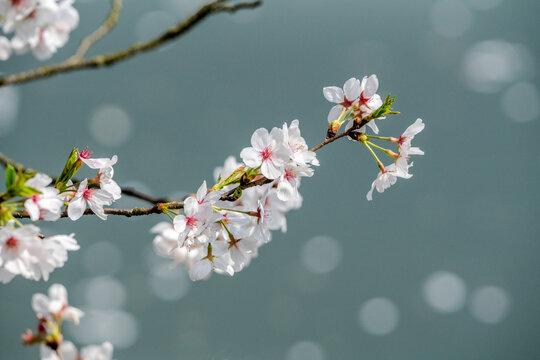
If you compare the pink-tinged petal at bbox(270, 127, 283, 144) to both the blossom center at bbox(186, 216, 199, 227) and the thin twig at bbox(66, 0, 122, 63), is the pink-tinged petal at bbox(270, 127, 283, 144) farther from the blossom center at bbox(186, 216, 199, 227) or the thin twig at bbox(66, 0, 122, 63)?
the thin twig at bbox(66, 0, 122, 63)

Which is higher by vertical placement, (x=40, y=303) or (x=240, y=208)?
(x=240, y=208)

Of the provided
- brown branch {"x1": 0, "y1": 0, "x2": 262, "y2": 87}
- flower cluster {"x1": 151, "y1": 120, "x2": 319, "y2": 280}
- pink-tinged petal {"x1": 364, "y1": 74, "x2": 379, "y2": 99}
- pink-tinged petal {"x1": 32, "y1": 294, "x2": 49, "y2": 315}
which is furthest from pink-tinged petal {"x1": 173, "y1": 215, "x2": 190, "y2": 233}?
brown branch {"x1": 0, "y1": 0, "x2": 262, "y2": 87}

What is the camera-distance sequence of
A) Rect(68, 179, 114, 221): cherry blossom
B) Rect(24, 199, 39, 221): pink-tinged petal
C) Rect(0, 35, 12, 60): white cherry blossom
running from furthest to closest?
Rect(0, 35, 12, 60): white cherry blossom, Rect(68, 179, 114, 221): cherry blossom, Rect(24, 199, 39, 221): pink-tinged petal

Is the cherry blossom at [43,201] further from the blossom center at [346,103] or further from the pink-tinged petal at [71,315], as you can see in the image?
the blossom center at [346,103]

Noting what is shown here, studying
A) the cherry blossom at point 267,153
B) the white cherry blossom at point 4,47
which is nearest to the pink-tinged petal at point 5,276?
the cherry blossom at point 267,153

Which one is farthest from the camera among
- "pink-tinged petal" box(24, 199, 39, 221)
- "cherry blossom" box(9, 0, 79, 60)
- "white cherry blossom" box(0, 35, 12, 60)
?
"white cherry blossom" box(0, 35, 12, 60)

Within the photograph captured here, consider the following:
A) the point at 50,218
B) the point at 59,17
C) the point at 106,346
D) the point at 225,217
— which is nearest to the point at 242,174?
the point at 225,217

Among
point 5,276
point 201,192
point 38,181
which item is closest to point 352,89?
point 201,192

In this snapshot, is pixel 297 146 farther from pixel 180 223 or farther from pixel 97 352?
pixel 97 352

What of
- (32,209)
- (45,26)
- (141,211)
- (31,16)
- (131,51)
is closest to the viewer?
(32,209)
